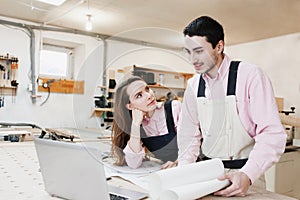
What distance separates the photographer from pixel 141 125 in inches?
40.4

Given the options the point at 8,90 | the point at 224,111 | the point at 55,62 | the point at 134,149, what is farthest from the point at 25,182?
the point at 55,62

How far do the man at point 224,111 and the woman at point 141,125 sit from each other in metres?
0.06

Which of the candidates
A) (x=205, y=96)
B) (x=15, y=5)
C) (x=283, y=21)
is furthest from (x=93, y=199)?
(x=283, y=21)

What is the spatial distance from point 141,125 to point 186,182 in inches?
14.6

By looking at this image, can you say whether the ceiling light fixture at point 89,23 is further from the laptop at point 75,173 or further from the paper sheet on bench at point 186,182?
the paper sheet on bench at point 186,182

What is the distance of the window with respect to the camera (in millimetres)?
4135

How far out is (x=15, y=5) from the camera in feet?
11.2

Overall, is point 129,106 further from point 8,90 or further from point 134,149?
point 8,90

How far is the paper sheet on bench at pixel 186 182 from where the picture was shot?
2.16 feet

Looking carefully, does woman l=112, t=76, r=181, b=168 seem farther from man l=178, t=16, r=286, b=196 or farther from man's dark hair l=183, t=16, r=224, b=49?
man's dark hair l=183, t=16, r=224, b=49

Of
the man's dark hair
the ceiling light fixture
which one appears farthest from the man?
the ceiling light fixture

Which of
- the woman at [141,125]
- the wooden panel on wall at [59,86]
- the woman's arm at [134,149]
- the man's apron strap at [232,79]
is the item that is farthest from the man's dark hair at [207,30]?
the wooden panel on wall at [59,86]

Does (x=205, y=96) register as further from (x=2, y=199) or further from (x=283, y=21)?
(x=283, y=21)

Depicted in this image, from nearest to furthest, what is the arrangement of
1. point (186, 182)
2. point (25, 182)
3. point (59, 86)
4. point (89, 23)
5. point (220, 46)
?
point (186, 182), point (25, 182), point (220, 46), point (89, 23), point (59, 86)
